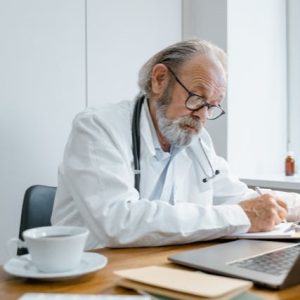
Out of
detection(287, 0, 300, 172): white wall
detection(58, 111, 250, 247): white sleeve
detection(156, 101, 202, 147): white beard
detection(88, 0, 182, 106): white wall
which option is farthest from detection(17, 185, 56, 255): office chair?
detection(287, 0, 300, 172): white wall

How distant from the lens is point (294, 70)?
8.84ft

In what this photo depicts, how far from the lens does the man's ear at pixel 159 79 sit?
1.52 meters

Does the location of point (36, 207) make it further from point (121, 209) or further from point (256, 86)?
point (256, 86)

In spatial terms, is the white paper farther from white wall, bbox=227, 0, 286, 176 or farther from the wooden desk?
white wall, bbox=227, 0, 286, 176

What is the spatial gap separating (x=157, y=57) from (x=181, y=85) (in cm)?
16

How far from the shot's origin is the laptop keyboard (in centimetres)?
82

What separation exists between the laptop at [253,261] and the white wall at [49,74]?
110 cm

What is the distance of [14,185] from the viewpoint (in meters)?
1.87

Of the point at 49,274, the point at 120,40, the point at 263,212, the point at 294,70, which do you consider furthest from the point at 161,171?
the point at 294,70

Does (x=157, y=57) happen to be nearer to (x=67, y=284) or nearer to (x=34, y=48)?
(x=34, y=48)

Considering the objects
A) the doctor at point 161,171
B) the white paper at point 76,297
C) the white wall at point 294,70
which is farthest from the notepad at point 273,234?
the white wall at point 294,70

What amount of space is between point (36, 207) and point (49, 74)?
2.18 ft

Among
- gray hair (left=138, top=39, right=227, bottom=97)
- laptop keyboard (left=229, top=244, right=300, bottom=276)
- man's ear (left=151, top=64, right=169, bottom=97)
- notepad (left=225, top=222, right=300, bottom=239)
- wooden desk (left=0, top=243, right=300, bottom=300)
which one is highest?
gray hair (left=138, top=39, right=227, bottom=97)

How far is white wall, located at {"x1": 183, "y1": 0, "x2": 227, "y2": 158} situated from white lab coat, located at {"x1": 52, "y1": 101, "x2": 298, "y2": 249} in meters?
0.77
